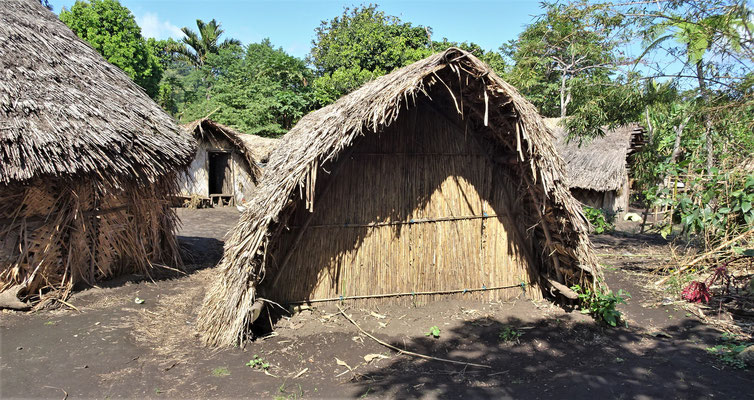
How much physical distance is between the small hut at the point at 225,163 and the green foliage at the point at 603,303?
42.5 ft

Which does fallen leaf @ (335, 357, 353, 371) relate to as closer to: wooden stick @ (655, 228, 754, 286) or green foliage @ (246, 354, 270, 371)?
green foliage @ (246, 354, 270, 371)

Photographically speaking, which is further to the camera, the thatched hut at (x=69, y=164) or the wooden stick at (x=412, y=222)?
the thatched hut at (x=69, y=164)

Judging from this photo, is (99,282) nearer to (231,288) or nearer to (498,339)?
(231,288)

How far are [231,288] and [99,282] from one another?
11.3ft

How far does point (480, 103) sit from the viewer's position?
5020mm

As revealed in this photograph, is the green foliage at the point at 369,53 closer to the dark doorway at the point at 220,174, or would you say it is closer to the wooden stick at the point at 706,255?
the dark doorway at the point at 220,174

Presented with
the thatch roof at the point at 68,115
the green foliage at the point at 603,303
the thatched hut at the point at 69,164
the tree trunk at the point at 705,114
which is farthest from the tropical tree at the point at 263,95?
the green foliage at the point at 603,303

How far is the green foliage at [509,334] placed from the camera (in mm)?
4633

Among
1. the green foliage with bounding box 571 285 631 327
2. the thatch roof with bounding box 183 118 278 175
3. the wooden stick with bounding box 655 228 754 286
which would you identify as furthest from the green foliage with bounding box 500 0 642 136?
the thatch roof with bounding box 183 118 278 175

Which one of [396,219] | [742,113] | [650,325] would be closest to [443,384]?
[396,219]

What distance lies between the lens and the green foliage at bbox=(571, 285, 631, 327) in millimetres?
4793

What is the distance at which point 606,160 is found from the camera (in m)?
14.3

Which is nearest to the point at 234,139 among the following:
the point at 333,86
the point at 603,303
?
the point at 333,86

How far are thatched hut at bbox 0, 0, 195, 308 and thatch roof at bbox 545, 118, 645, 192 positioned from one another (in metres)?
12.0
